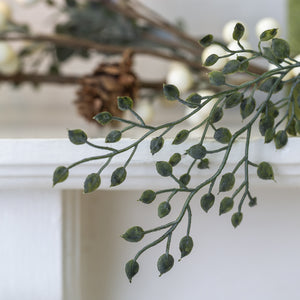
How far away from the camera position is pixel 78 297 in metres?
0.40

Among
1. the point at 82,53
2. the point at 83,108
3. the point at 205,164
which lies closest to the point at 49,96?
→ the point at 82,53

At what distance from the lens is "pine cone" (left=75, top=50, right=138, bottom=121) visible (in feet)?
1.80

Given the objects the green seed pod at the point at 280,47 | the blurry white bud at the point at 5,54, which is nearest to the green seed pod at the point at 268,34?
the green seed pod at the point at 280,47

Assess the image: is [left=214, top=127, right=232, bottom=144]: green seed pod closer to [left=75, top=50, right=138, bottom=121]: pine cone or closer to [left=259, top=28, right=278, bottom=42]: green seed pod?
[left=259, top=28, right=278, bottom=42]: green seed pod

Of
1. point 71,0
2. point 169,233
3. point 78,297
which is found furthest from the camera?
point 71,0

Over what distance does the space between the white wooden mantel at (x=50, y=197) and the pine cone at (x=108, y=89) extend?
0.60ft

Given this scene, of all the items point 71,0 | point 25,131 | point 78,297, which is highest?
point 71,0

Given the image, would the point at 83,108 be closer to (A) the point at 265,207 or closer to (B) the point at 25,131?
(B) the point at 25,131

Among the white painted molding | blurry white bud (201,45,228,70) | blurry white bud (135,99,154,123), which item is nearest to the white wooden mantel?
the white painted molding

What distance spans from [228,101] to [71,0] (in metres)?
0.41

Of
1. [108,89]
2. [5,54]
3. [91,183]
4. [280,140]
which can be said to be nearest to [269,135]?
[280,140]

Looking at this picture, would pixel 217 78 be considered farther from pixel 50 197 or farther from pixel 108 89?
pixel 108 89

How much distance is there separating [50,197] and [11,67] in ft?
1.08

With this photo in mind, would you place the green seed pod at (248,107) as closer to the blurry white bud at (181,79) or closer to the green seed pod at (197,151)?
the green seed pod at (197,151)
